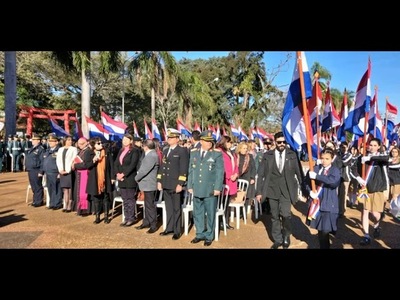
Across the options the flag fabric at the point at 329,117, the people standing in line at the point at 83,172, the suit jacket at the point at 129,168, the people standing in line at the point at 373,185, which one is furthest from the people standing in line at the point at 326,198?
the people standing in line at the point at 83,172

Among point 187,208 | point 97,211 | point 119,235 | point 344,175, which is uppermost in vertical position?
point 344,175

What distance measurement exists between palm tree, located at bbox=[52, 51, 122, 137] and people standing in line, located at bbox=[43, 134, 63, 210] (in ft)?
18.3

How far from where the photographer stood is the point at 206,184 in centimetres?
545

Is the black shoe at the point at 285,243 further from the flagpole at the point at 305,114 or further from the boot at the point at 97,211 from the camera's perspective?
the boot at the point at 97,211

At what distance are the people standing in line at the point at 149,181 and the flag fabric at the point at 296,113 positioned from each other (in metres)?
2.63

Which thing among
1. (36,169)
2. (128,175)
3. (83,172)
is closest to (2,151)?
(36,169)

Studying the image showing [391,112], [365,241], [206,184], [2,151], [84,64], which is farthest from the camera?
[2,151]

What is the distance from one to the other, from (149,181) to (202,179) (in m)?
1.26

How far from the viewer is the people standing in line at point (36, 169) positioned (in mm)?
8016

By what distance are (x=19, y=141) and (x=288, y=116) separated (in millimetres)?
15675

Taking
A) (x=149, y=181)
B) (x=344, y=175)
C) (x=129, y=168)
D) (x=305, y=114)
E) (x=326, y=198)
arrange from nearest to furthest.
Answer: (x=305, y=114), (x=326, y=198), (x=149, y=181), (x=129, y=168), (x=344, y=175)

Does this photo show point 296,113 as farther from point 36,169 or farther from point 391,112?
point 36,169

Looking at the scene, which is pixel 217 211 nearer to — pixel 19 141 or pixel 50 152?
pixel 50 152

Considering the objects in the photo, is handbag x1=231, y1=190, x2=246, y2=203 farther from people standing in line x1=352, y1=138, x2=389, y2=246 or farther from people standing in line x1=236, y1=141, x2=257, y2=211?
people standing in line x1=352, y1=138, x2=389, y2=246
